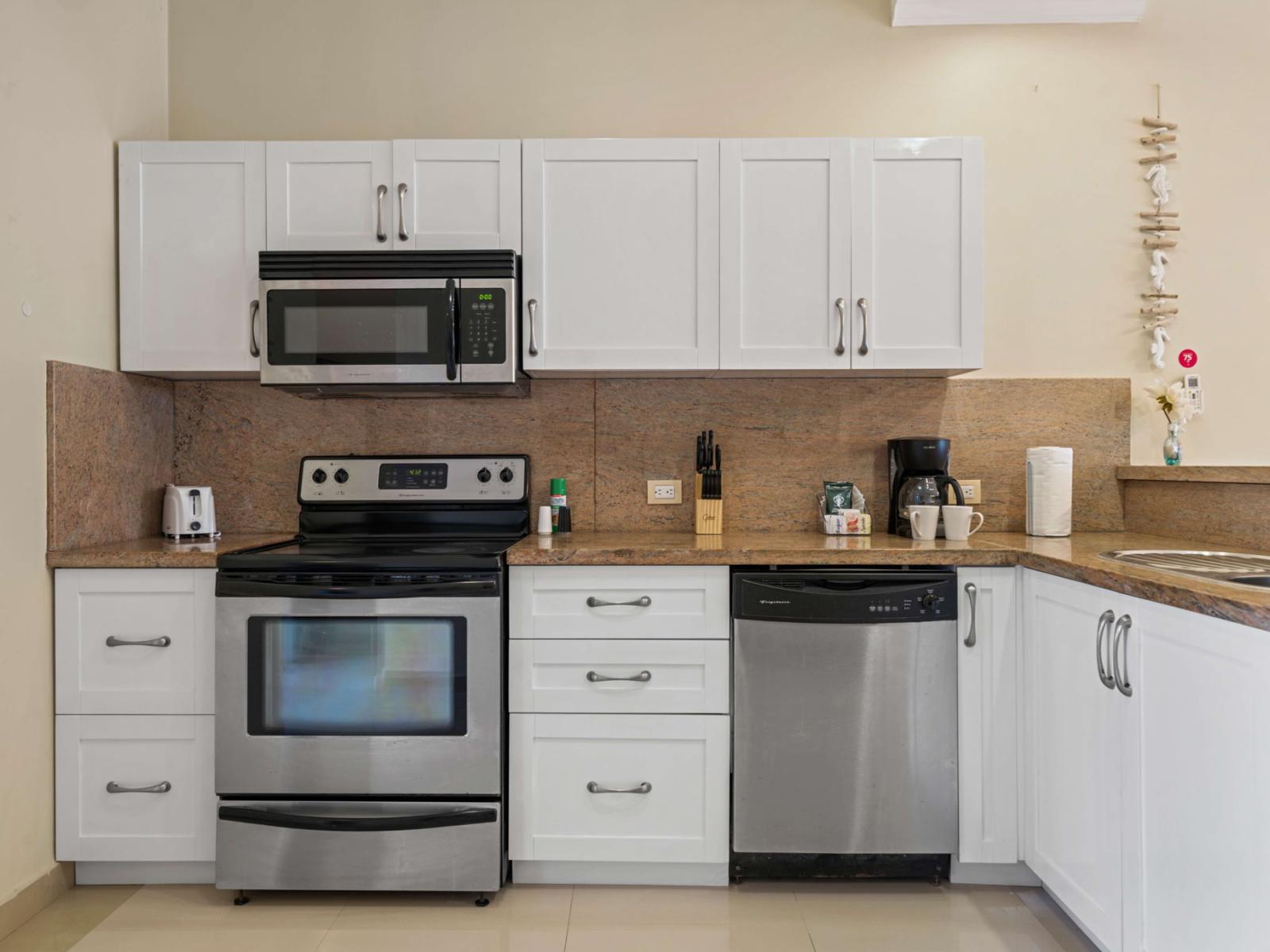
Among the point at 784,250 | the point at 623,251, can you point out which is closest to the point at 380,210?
the point at 623,251

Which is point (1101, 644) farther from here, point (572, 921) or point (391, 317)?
point (391, 317)

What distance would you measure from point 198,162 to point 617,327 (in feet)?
4.57

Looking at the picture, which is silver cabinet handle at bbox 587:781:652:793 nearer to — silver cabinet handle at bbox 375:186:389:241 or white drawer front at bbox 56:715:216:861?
white drawer front at bbox 56:715:216:861

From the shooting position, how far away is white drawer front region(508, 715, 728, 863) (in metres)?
2.21

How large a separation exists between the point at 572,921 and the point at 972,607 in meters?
1.33

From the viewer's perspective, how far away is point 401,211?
2.50 metres

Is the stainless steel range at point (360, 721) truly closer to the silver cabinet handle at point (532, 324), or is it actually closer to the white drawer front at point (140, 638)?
the white drawer front at point (140, 638)

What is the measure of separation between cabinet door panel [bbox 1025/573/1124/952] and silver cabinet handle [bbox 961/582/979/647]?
128 mm

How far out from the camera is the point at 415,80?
2.86 m

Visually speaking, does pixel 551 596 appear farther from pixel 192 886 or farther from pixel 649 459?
pixel 192 886

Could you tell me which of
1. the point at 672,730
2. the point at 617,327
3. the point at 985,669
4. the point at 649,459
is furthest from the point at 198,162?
the point at 985,669

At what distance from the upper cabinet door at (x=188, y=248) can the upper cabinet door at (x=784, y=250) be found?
145cm

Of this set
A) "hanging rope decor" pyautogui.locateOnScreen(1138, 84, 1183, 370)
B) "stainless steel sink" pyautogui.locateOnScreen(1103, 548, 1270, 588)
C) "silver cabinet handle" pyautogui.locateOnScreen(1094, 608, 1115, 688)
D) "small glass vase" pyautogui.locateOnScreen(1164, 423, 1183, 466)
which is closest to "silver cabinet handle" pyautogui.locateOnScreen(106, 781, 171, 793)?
"silver cabinet handle" pyautogui.locateOnScreen(1094, 608, 1115, 688)

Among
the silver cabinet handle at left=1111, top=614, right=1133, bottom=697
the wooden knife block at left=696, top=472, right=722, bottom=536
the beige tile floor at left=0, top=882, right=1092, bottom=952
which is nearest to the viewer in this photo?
the silver cabinet handle at left=1111, top=614, right=1133, bottom=697
